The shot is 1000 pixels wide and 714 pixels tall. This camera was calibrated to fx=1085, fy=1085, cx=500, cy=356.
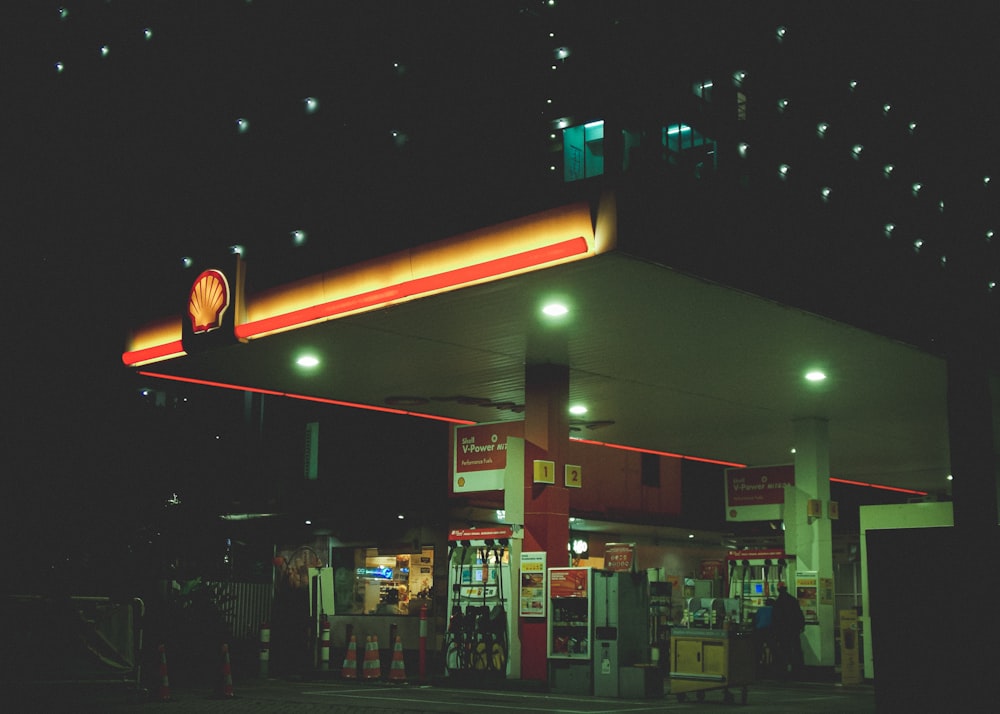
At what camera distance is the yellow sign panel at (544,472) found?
17.0m

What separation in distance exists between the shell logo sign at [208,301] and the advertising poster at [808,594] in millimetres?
12567

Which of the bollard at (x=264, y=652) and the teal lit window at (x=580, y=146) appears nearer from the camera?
the teal lit window at (x=580, y=146)

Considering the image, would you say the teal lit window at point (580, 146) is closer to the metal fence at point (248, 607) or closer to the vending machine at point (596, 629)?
the vending machine at point (596, 629)

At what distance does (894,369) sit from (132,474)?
483 inches

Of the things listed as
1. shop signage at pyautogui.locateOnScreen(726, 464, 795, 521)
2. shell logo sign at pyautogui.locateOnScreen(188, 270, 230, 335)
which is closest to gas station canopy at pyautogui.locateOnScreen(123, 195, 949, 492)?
shell logo sign at pyautogui.locateOnScreen(188, 270, 230, 335)

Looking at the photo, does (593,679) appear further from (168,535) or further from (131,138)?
(131,138)

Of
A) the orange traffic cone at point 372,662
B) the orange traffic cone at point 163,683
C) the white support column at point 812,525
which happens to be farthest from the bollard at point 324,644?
the white support column at point 812,525

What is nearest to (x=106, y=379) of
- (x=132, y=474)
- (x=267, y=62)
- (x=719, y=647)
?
(x=132, y=474)

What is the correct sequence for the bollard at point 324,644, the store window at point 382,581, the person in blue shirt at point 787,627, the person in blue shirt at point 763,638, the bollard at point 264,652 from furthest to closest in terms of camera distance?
1. the store window at point 382,581
2. the person in blue shirt at point 763,638
3. the bollard at point 324,644
4. the person in blue shirt at point 787,627
5. the bollard at point 264,652

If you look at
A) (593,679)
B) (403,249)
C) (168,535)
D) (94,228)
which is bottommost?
(593,679)

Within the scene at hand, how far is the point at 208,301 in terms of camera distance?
53.9 ft

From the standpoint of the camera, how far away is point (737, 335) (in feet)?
51.1

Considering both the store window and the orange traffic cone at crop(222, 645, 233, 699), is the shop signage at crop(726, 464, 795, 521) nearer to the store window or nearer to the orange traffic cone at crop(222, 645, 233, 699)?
the store window

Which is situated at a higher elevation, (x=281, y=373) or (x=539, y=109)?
(x=539, y=109)
